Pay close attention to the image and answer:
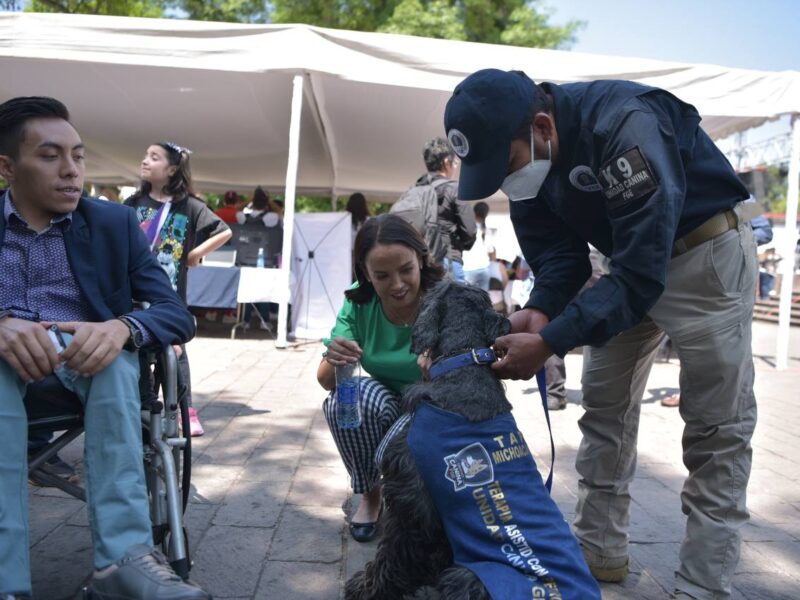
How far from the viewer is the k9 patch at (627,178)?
68.4 inches

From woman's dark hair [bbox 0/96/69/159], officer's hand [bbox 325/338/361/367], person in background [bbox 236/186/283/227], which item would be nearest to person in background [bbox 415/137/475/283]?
officer's hand [bbox 325/338/361/367]

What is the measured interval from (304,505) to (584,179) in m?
1.88

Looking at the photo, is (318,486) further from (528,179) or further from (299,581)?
(528,179)

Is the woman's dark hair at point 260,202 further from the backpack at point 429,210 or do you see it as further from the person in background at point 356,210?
the backpack at point 429,210

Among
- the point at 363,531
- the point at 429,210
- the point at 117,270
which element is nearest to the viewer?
the point at 117,270

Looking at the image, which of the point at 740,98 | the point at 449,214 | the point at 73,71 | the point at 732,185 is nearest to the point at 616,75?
the point at 740,98

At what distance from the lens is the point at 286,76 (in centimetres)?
731

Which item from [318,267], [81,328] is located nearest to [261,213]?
[318,267]

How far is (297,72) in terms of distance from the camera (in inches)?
274

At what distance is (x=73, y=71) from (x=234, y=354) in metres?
3.64

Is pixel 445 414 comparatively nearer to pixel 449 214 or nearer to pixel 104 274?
pixel 104 274

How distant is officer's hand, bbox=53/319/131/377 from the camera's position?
1782 millimetres

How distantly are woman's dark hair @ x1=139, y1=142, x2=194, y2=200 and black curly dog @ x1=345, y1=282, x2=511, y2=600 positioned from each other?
2.36 m

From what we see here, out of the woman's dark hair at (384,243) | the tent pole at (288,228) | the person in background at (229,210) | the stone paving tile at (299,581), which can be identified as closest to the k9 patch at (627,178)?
the woman's dark hair at (384,243)
